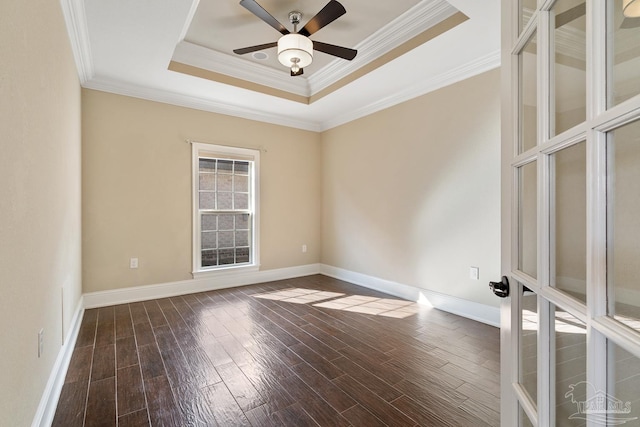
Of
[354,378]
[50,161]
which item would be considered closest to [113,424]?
[354,378]

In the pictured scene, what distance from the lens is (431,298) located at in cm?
347

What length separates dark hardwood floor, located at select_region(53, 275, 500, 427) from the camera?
5.45 ft

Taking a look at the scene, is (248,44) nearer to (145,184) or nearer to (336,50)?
(336,50)

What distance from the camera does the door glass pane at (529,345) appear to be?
84 cm

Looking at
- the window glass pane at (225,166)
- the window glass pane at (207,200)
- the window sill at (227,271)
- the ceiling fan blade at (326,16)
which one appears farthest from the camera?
the window glass pane at (225,166)

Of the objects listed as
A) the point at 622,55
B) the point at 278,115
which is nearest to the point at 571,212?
the point at 622,55

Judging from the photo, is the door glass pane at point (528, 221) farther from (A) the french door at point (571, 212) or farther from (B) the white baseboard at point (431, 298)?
(B) the white baseboard at point (431, 298)

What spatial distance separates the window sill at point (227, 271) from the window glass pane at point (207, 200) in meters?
0.94

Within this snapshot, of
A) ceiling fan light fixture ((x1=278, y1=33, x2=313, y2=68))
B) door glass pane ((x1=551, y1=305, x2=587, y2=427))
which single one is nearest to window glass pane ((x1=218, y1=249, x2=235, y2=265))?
ceiling fan light fixture ((x1=278, y1=33, x2=313, y2=68))

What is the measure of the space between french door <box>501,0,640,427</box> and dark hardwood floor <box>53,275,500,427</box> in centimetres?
91

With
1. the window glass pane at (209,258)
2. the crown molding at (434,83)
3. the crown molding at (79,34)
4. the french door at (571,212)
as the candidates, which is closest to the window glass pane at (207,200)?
the window glass pane at (209,258)

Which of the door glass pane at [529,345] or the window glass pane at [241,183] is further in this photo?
the window glass pane at [241,183]

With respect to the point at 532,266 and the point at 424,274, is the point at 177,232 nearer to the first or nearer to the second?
the point at 424,274

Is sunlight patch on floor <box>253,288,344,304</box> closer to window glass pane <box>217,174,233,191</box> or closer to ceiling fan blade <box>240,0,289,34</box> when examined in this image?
window glass pane <box>217,174,233,191</box>
